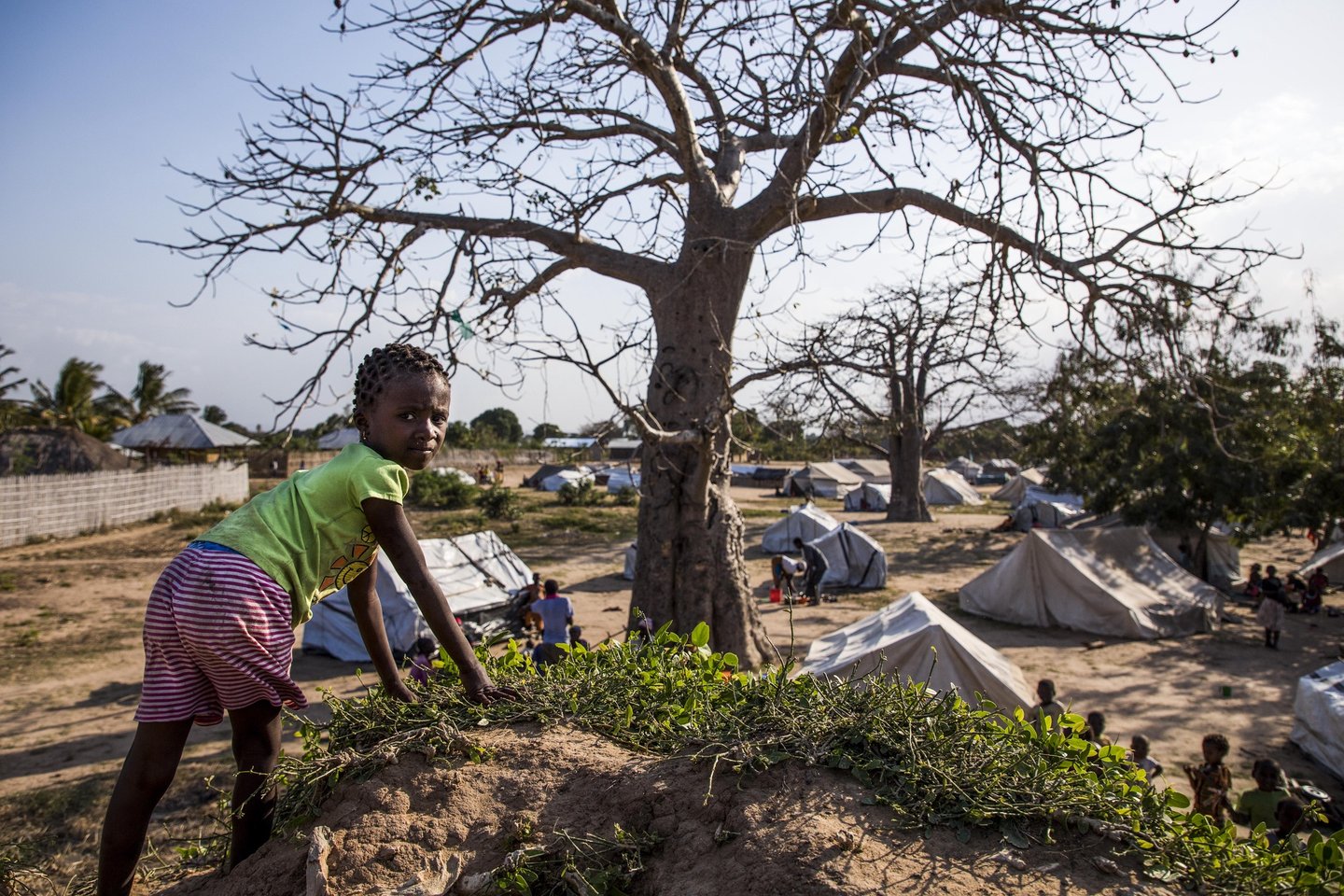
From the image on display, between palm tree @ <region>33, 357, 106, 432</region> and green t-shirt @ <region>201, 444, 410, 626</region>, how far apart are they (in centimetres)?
4072

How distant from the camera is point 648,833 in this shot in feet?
6.20

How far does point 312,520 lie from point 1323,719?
9.14 meters

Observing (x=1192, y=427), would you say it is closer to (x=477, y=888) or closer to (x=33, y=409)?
(x=477, y=888)

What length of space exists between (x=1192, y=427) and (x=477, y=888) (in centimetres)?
1602

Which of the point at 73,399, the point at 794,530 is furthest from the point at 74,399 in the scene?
the point at 794,530

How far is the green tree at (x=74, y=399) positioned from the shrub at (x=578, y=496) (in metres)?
20.9

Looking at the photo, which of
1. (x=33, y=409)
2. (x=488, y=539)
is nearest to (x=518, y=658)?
(x=488, y=539)

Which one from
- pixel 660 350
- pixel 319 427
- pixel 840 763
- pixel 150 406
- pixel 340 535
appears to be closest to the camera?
pixel 840 763

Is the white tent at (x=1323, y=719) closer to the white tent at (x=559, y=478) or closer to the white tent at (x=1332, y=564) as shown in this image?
the white tent at (x=1332, y=564)

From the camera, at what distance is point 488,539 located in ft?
44.6

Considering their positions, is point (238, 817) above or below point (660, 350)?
below

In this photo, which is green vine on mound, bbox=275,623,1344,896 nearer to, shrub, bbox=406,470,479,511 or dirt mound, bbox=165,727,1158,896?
dirt mound, bbox=165,727,1158,896

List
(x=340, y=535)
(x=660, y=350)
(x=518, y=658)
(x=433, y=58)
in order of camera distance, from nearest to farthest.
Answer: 1. (x=340, y=535)
2. (x=518, y=658)
3. (x=433, y=58)
4. (x=660, y=350)

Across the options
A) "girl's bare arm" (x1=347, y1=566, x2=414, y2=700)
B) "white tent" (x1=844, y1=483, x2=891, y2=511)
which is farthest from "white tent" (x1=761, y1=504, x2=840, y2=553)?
"girl's bare arm" (x1=347, y1=566, x2=414, y2=700)
